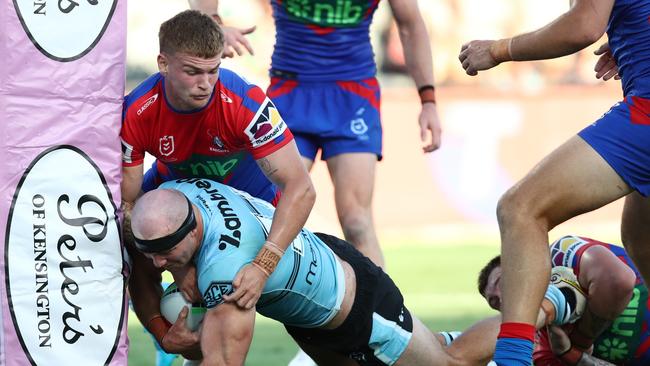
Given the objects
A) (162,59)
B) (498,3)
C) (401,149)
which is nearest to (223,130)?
(162,59)

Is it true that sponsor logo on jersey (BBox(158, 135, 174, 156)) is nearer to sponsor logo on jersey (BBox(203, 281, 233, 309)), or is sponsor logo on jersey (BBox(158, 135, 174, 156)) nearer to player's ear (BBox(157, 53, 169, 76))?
player's ear (BBox(157, 53, 169, 76))

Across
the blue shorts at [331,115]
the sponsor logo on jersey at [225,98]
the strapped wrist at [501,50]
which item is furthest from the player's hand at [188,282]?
the blue shorts at [331,115]

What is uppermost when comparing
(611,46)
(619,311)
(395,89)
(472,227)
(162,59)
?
(611,46)

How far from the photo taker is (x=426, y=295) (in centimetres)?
912

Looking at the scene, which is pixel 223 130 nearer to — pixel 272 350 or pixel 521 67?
pixel 272 350

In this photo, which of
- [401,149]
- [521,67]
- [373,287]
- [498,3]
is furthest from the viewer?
[498,3]

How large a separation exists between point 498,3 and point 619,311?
1169cm

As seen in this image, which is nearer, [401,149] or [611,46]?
Answer: [611,46]

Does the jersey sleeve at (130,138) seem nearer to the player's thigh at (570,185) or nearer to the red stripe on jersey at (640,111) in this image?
the player's thigh at (570,185)

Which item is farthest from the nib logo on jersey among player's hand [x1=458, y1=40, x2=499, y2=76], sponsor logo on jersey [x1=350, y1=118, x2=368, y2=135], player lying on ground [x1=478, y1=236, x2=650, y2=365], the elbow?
sponsor logo on jersey [x1=350, y1=118, x2=368, y2=135]

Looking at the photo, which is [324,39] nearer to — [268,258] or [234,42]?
[234,42]

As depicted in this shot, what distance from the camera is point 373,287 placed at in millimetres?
4926

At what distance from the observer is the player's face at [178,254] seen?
14.3 feet

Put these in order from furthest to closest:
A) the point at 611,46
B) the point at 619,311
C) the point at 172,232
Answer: the point at 619,311
the point at 611,46
the point at 172,232
